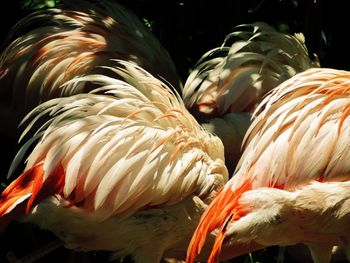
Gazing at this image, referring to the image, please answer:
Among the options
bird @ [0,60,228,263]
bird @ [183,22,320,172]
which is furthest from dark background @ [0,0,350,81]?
bird @ [0,60,228,263]

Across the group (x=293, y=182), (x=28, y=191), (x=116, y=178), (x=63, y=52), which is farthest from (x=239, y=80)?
(x=28, y=191)

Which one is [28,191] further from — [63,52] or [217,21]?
[217,21]

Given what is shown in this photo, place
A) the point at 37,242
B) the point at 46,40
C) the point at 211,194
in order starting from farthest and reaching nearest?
the point at 37,242 < the point at 46,40 < the point at 211,194

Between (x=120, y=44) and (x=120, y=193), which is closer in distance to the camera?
(x=120, y=193)

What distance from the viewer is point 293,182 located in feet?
10.6

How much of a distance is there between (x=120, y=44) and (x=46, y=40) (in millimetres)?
362

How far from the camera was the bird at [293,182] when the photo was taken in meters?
3.15

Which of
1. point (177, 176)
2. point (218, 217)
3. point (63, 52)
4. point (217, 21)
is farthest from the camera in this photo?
point (217, 21)

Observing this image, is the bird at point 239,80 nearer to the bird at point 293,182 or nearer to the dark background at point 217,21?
the dark background at point 217,21

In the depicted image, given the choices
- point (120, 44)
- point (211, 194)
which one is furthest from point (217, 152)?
point (120, 44)

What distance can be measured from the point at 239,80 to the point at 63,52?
0.84 m

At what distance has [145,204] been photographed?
3270 millimetres

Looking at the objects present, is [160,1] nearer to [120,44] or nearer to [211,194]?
[120,44]

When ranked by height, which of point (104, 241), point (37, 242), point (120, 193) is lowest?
point (37, 242)
